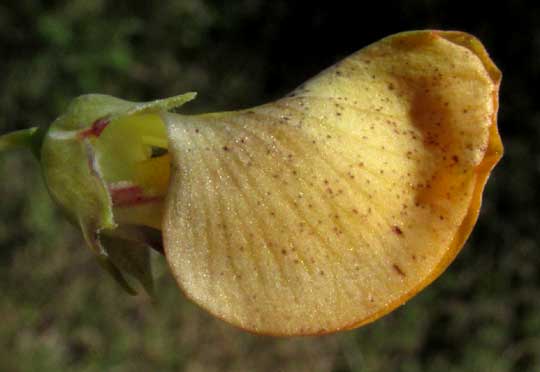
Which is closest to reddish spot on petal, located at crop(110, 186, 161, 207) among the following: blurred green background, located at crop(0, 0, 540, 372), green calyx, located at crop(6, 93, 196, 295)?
green calyx, located at crop(6, 93, 196, 295)

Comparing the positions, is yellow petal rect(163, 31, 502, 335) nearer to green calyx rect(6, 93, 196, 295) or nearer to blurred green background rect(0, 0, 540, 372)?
green calyx rect(6, 93, 196, 295)

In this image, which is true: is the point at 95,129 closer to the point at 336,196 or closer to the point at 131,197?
the point at 131,197

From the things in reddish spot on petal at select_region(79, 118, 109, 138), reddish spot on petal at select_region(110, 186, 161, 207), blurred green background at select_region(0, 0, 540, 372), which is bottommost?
blurred green background at select_region(0, 0, 540, 372)

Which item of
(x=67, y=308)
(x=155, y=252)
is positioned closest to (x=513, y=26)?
(x=67, y=308)

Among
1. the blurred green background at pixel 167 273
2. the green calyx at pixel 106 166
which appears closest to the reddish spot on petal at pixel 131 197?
the green calyx at pixel 106 166

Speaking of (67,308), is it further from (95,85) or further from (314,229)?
(314,229)
